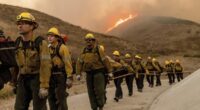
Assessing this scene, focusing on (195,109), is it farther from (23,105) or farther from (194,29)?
(194,29)

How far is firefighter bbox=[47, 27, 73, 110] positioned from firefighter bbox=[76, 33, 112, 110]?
2061 mm

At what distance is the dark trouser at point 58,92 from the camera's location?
12641 mm

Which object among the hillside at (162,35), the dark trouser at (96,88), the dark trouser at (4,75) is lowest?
the dark trouser at (96,88)

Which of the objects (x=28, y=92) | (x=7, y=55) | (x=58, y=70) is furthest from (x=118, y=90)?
(x=28, y=92)

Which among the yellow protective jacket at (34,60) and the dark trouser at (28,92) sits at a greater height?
the yellow protective jacket at (34,60)

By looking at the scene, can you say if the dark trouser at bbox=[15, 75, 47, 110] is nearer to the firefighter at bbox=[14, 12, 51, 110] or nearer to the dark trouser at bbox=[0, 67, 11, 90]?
the firefighter at bbox=[14, 12, 51, 110]

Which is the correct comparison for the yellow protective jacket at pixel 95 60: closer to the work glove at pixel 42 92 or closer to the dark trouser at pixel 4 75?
the dark trouser at pixel 4 75

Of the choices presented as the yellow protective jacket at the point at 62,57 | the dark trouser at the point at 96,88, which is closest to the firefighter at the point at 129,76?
the dark trouser at the point at 96,88

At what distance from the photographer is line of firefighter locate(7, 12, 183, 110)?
367 inches

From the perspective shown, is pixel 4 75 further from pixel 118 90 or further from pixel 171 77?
pixel 171 77

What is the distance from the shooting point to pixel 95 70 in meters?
14.9

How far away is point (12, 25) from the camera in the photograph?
86938mm

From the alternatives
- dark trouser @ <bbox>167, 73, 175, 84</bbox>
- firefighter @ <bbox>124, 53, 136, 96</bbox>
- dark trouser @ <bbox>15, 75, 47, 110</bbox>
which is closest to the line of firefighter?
dark trouser @ <bbox>15, 75, 47, 110</bbox>

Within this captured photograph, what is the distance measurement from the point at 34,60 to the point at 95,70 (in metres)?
5.61
